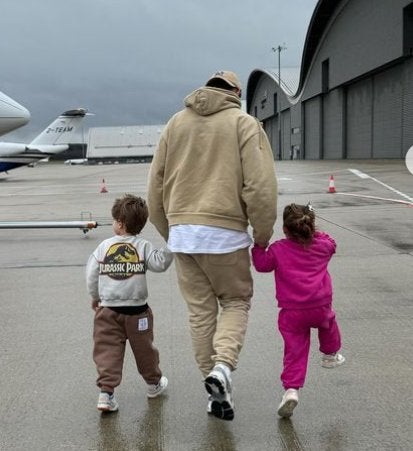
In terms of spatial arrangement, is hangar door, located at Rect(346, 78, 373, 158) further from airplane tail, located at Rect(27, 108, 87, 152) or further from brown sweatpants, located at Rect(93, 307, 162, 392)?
brown sweatpants, located at Rect(93, 307, 162, 392)

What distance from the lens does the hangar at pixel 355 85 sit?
35.5 metres

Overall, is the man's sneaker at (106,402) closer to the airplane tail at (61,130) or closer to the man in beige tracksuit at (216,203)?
the man in beige tracksuit at (216,203)

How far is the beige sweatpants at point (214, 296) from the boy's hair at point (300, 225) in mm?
278

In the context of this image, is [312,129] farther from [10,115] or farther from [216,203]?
[216,203]

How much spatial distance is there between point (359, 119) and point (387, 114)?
19.8 ft

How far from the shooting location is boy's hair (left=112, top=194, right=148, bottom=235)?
3291mm

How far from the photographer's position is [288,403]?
119 inches

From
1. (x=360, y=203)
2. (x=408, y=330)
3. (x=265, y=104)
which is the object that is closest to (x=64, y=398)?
(x=408, y=330)

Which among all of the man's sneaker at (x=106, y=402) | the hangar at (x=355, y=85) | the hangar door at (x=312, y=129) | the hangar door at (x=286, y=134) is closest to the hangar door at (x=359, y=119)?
the hangar at (x=355, y=85)

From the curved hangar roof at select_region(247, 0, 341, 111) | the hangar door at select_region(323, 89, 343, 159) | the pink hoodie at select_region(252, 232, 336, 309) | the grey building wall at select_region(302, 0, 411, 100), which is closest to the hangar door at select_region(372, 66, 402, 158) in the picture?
the grey building wall at select_region(302, 0, 411, 100)

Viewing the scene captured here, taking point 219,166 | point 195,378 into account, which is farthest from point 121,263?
point 195,378

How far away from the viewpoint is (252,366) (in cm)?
390

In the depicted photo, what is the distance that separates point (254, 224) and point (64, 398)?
1582 mm

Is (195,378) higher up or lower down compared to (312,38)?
lower down
